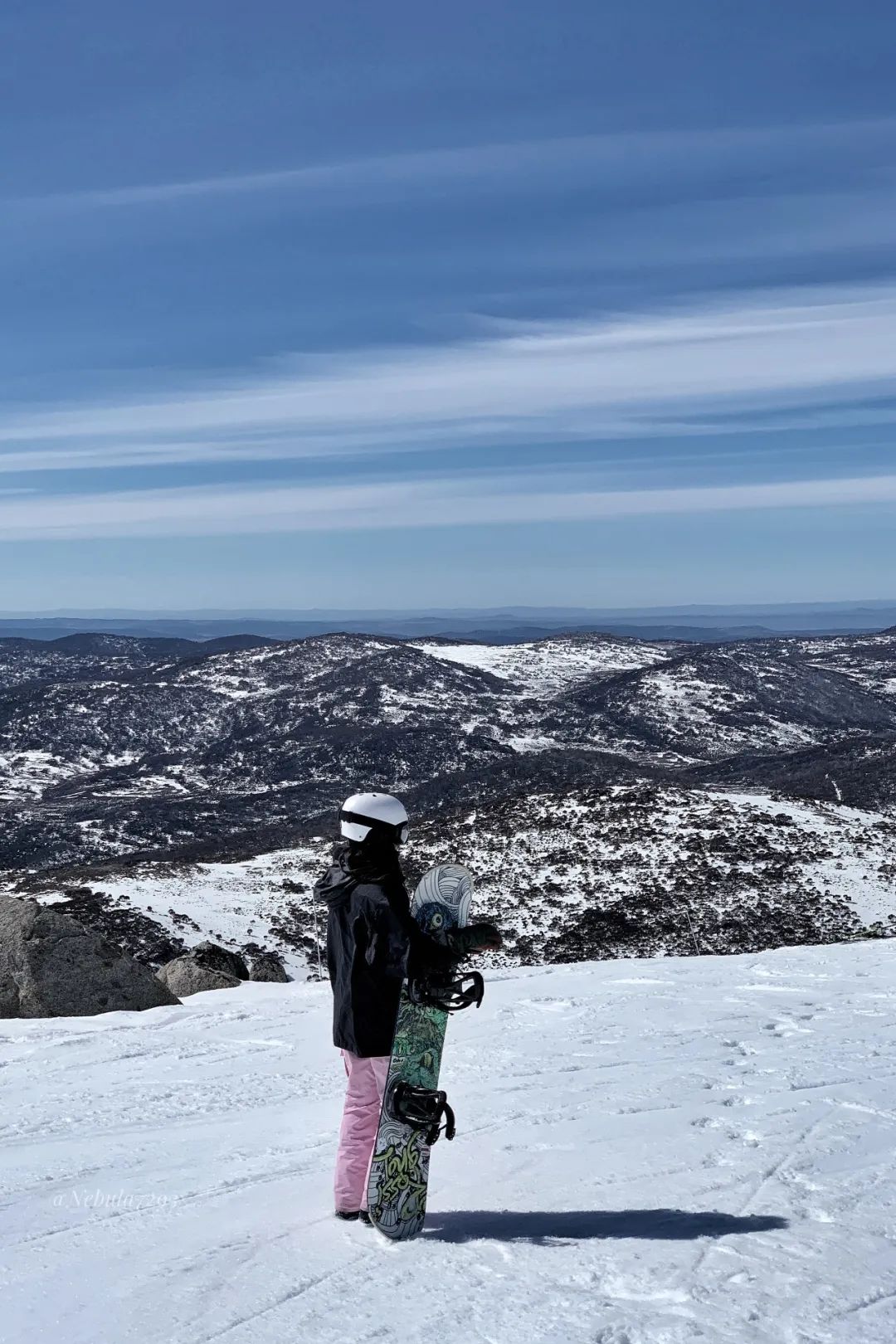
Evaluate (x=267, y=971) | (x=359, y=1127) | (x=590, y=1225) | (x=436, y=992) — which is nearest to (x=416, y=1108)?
(x=359, y=1127)

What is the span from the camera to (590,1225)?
5848 millimetres

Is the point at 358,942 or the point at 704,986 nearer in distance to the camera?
the point at 358,942

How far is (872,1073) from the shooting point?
9.41 meters

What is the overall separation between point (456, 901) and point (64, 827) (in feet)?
312

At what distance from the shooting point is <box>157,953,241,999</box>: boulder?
20156mm

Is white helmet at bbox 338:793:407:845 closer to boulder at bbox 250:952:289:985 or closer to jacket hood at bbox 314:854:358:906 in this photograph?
jacket hood at bbox 314:854:358:906

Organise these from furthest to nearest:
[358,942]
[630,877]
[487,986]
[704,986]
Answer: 1. [630,877]
2. [487,986]
3. [704,986]
4. [358,942]

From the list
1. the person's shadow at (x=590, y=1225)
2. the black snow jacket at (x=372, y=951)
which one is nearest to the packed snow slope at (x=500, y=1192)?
the person's shadow at (x=590, y=1225)

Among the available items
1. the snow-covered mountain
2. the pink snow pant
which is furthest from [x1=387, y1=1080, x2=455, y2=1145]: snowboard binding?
the snow-covered mountain

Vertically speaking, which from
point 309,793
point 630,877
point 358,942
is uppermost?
point 358,942

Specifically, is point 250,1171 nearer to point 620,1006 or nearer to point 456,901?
point 456,901

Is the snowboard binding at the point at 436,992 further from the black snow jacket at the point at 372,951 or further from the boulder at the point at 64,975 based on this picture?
the boulder at the point at 64,975

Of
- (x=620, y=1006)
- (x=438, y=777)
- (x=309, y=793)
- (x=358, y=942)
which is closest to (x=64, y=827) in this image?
(x=309, y=793)

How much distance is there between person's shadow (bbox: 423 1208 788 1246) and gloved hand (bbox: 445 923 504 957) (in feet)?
4.98
